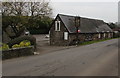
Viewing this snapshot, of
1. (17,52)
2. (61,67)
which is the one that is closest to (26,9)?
(17,52)

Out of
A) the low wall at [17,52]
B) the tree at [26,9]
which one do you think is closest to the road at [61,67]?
the low wall at [17,52]

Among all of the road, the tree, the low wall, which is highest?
the tree

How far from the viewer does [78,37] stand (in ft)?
94.7

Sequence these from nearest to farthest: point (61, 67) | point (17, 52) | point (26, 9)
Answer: point (61, 67) → point (17, 52) → point (26, 9)

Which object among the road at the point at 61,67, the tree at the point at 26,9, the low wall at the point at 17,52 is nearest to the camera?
the road at the point at 61,67

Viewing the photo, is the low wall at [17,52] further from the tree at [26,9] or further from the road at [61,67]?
the tree at [26,9]

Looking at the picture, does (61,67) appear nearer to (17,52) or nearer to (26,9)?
(17,52)

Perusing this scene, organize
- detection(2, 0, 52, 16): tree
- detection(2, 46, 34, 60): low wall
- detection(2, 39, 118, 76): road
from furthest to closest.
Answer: detection(2, 0, 52, 16): tree < detection(2, 46, 34, 60): low wall < detection(2, 39, 118, 76): road

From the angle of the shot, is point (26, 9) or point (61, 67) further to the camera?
point (26, 9)

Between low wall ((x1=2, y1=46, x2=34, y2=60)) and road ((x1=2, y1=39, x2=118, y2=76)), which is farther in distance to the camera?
low wall ((x1=2, y1=46, x2=34, y2=60))

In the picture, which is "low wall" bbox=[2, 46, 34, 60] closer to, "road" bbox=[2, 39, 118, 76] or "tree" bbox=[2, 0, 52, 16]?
"road" bbox=[2, 39, 118, 76]

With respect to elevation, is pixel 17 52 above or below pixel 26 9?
below

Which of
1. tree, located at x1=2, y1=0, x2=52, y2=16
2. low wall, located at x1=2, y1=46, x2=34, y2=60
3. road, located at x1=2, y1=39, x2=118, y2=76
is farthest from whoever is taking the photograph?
tree, located at x1=2, y1=0, x2=52, y2=16

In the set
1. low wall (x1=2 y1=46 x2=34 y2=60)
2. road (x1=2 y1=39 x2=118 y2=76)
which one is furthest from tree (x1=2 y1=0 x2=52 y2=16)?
road (x1=2 y1=39 x2=118 y2=76)
